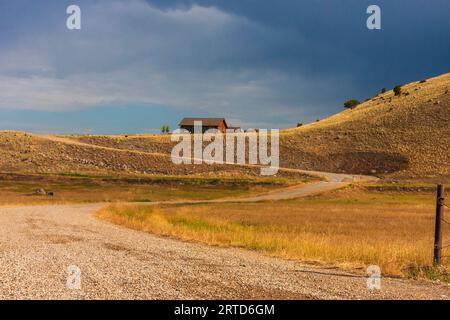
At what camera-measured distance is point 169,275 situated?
489 inches

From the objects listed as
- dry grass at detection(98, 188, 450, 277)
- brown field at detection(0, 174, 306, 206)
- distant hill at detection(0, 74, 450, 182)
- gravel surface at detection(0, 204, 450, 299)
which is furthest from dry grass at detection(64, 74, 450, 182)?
gravel surface at detection(0, 204, 450, 299)

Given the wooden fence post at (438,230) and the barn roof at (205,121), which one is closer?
the wooden fence post at (438,230)

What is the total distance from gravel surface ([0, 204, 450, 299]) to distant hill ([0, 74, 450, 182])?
86.7m

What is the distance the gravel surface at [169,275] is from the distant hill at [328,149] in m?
86.7

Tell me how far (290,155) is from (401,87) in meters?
88.5

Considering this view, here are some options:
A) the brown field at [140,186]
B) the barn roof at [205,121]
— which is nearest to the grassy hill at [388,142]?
the barn roof at [205,121]

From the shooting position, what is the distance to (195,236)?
70.1ft

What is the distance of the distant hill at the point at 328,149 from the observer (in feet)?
355

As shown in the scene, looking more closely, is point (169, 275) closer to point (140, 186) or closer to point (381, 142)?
point (140, 186)

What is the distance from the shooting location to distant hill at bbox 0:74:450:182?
108188 millimetres

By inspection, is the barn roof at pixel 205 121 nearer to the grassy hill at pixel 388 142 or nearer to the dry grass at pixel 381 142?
the dry grass at pixel 381 142

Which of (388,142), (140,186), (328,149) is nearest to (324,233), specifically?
(140,186)

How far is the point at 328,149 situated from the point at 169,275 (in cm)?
11400
